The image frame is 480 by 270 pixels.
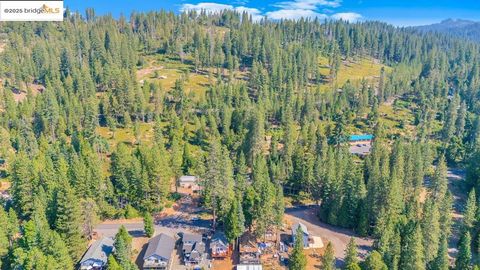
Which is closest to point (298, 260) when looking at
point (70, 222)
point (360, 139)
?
point (70, 222)

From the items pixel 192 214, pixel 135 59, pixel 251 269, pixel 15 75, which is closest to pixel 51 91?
pixel 15 75

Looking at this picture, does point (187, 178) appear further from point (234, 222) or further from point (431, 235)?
point (431, 235)

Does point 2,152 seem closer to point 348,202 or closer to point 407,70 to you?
point 348,202

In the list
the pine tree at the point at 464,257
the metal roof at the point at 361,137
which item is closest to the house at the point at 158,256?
the pine tree at the point at 464,257

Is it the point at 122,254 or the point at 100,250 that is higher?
the point at 122,254

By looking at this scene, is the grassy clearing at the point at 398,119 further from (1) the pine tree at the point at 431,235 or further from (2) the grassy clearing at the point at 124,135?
(2) the grassy clearing at the point at 124,135

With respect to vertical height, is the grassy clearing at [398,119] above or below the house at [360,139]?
above
